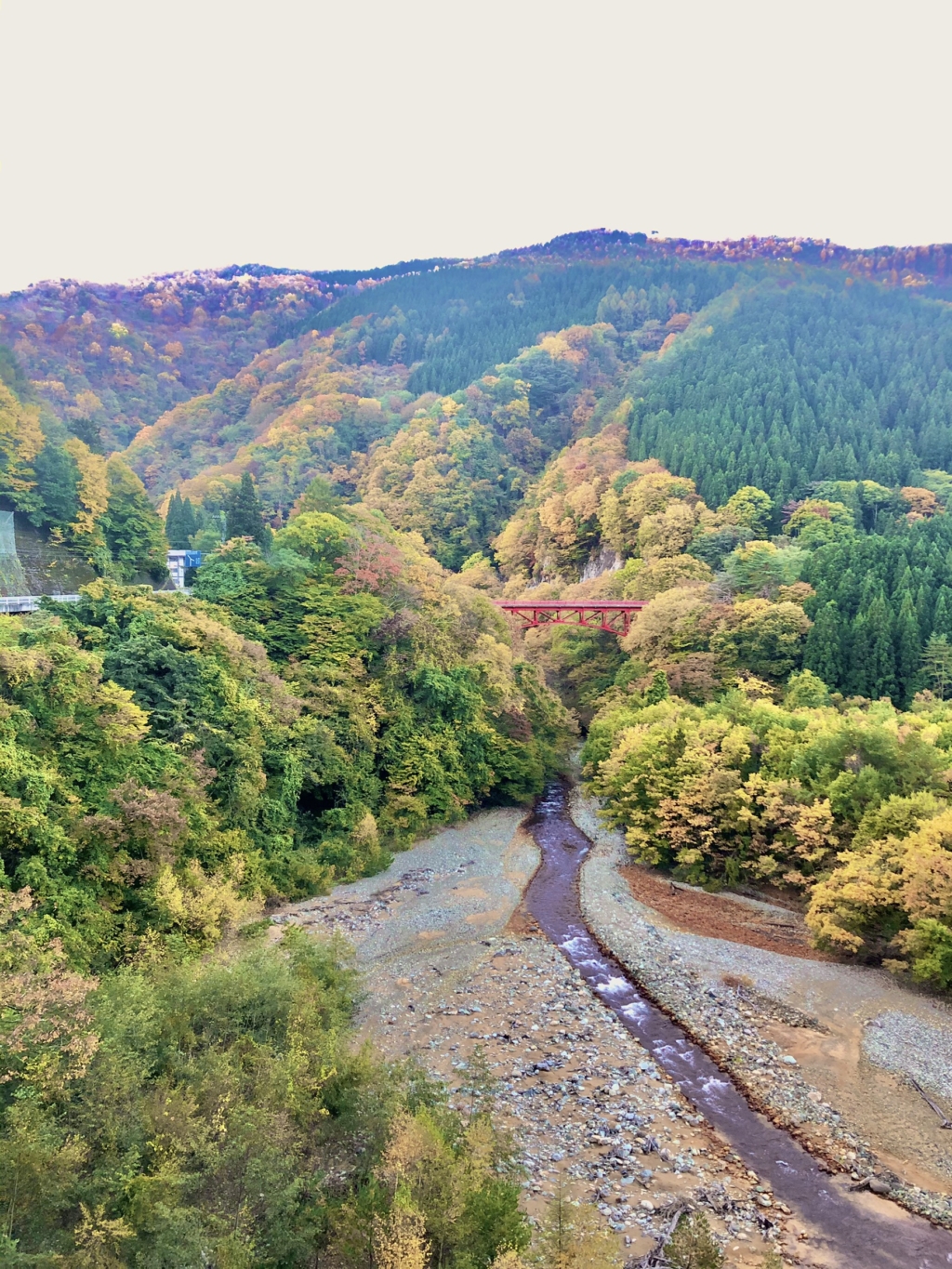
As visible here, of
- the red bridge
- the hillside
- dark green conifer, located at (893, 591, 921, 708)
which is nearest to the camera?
the hillside

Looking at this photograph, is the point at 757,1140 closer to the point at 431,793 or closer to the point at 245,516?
the point at 431,793

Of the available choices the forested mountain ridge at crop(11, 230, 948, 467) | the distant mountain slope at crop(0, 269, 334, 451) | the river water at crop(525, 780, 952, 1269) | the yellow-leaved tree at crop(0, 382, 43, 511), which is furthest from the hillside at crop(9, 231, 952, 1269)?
the forested mountain ridge at crop(11, 230, 948, 467)

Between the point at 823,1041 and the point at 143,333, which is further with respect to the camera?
the point at 143,333

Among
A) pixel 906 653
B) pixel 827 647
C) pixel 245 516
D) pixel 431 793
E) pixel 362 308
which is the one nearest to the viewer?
pixel 431 793

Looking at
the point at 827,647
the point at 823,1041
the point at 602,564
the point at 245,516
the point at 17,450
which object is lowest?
the point at 823,1041

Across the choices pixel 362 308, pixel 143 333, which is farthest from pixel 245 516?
pixel 362 308

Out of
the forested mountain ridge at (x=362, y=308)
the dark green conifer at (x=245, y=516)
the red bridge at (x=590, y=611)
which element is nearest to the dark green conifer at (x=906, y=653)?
the red bridge at (x=590, y=611)

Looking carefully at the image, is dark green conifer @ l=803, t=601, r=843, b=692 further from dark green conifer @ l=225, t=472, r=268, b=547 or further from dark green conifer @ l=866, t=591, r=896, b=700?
dark green conifer @ l=225, t=472, r=268, b=547
